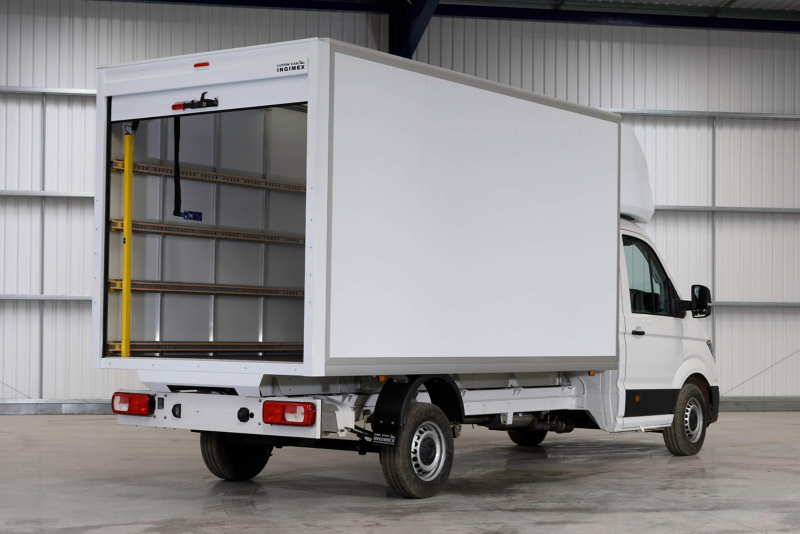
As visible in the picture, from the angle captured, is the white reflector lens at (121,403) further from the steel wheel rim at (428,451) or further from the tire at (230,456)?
the steel wheel rim at (428,451)

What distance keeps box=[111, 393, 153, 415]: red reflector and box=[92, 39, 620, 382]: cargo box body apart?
0.24 m

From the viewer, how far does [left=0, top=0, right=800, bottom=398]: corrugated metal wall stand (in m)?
15.6

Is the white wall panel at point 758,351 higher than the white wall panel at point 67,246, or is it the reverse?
the white wall panel at point 67,246

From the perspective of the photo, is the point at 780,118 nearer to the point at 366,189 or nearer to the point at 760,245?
the point at 760,245

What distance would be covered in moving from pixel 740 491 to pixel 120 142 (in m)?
5.46

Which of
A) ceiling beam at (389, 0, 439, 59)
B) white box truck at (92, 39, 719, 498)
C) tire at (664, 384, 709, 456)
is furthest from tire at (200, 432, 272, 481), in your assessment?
ceiling beam at (389, 0, 439, 59)

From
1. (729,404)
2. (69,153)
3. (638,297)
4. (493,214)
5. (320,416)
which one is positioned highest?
(69,153)

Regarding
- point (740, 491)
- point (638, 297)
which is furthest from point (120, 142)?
point (740, 491)

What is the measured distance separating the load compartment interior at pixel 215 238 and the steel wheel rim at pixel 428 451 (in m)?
1.31

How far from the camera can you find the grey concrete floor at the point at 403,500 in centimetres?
629

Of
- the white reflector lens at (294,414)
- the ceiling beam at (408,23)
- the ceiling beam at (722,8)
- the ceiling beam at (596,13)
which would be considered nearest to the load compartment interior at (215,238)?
the white reflector lens at (294,414)

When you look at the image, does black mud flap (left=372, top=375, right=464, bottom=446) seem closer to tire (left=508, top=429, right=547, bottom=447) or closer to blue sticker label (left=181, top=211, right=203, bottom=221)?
blue sticker label (left=181, top=211, right=203, bottom=221)

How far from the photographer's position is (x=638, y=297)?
898cm

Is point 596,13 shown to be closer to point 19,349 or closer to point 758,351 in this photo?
point 758,351
